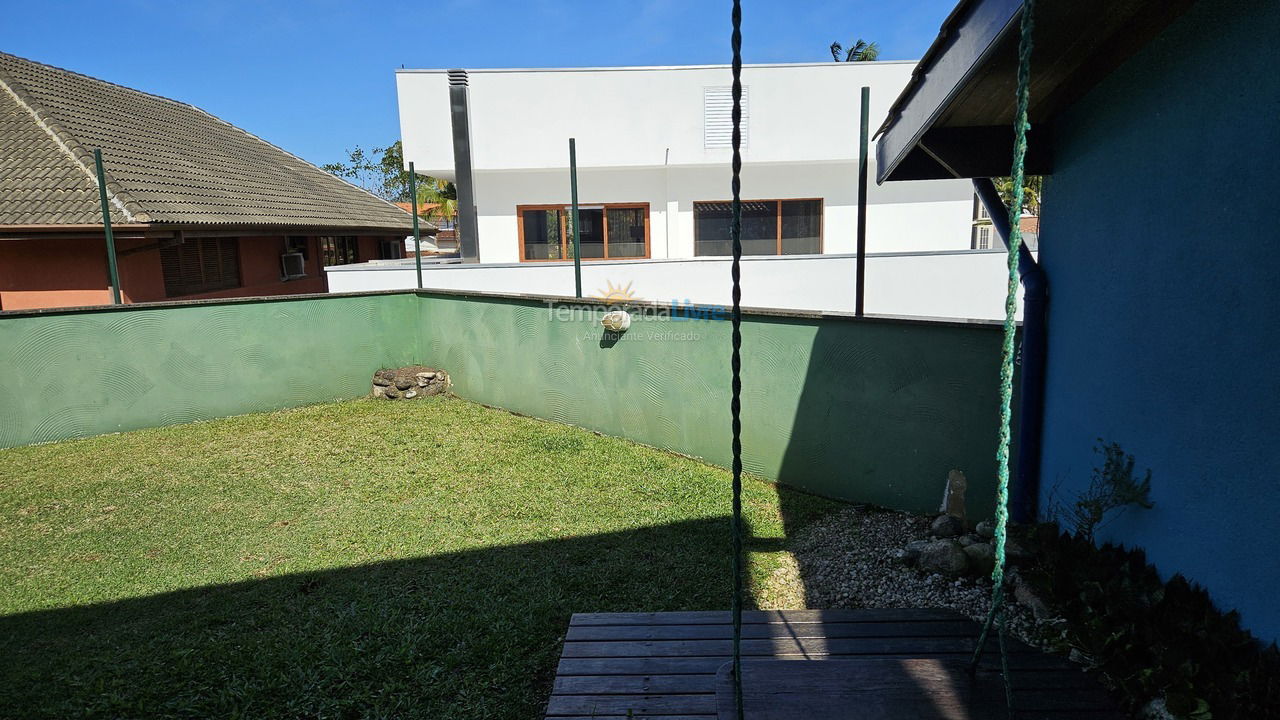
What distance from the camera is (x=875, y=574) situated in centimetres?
425

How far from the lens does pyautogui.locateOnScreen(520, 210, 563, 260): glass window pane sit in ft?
49.9

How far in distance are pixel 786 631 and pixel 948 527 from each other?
2.08 metres

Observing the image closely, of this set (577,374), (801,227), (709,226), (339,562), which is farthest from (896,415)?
(801,227)

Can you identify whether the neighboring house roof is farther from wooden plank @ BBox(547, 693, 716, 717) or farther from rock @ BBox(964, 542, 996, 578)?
rock @ BBox(964, 542, 996, 578)

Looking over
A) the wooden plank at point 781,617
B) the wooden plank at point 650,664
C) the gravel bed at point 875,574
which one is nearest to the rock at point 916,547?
the gravel bed at point 875,574

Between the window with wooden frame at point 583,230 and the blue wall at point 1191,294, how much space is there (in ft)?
39.1

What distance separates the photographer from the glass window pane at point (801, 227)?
15.7m

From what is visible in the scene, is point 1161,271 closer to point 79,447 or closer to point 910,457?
point 910,457

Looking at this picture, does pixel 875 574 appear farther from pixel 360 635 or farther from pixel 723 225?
pixel 723 225

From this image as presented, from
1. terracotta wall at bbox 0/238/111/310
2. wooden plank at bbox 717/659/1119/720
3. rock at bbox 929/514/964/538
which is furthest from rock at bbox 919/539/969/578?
terracotta wall at bbox 0/238/111/310

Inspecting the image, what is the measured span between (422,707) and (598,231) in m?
12.9

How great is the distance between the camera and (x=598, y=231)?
1530 cm

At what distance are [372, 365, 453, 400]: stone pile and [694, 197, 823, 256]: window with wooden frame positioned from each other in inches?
307

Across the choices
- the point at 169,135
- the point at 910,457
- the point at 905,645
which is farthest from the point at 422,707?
the point at 169,135
